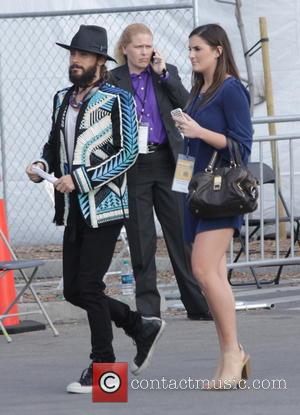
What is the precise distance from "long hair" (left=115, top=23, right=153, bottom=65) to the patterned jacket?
6.91ft

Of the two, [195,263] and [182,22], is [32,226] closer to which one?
[182,22]

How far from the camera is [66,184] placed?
7.15 metres

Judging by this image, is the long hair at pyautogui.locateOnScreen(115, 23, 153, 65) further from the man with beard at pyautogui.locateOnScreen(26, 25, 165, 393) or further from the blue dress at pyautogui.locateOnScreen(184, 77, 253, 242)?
the blue dress at pyautogui.locateOnScreen(184, 77, 253, 242)

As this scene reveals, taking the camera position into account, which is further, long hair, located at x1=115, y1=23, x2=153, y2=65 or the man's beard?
long hair, located at x1=115, y1=23, x2=153, y2=65

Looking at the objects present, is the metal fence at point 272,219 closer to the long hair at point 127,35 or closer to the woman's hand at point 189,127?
the long hair at point 127,35

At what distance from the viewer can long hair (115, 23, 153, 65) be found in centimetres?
941

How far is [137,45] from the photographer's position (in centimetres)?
940

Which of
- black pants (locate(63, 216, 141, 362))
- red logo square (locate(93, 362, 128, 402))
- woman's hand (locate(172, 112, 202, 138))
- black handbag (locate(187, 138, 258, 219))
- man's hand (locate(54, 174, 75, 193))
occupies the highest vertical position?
woman's hand (locate(172, 112, 202, 138))

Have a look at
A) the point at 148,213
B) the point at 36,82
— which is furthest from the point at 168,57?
the point at 148,213

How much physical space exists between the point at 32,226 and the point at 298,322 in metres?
5.23

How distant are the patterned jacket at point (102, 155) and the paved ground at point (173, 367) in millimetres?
956

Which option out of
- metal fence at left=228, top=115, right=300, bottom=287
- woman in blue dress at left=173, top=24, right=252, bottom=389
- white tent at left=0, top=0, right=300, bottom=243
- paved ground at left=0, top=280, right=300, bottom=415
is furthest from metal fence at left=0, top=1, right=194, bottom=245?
woman in blue dress at left=173, top=24, right=252, bottom=389

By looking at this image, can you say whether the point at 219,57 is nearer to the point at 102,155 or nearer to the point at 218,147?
the point at 218,147

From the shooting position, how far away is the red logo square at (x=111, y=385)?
6848 mm
